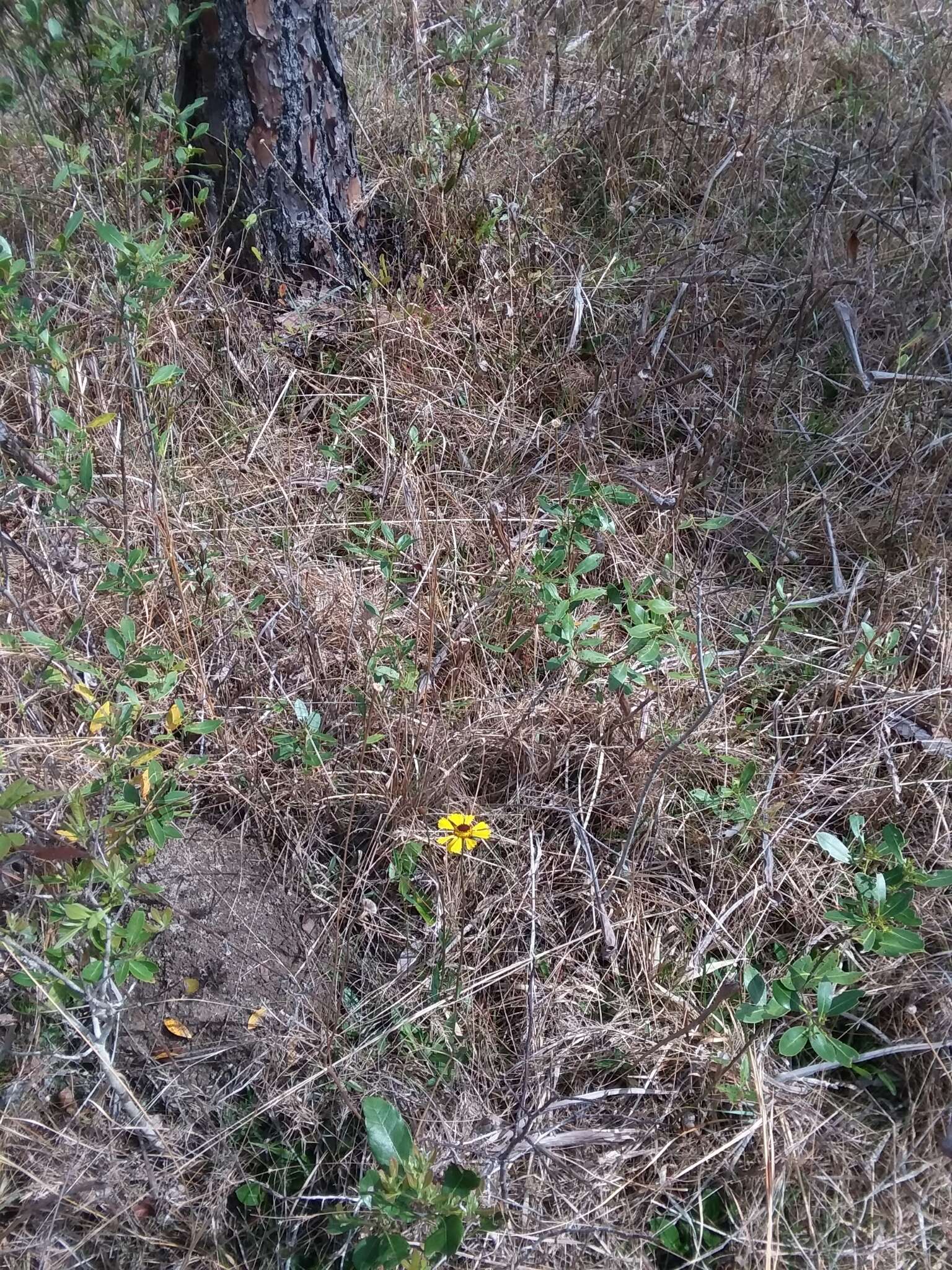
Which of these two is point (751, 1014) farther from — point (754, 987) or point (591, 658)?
point (591, 658)

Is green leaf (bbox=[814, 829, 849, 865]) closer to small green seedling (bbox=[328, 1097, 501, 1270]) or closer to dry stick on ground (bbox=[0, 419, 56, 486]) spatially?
small green seedling (bbox=[328, 1097, 501, 1270])

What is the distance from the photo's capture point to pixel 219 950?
1682 mm

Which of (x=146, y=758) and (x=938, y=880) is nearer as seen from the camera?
(x=938, y=880)

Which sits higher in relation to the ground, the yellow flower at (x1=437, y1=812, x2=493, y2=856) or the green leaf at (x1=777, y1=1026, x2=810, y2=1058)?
the yellow flower at (x1=437, y1=812, x2=493, y2=856)

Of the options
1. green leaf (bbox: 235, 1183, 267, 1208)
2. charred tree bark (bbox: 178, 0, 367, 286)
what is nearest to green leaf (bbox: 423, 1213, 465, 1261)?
green leaf (bbox: 235, 1183, 267, 1208)

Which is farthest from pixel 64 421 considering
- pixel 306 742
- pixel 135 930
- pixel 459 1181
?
pixel 459 1181

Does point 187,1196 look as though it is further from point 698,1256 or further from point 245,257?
point 245,257

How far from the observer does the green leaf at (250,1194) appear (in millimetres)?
1463

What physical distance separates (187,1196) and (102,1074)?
246 millimetres

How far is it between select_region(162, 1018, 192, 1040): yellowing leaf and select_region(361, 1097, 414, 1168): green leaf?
20.5 inches

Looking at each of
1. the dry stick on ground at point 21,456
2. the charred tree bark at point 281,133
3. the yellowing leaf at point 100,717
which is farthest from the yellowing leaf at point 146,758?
the charred tree bark at point 281,133

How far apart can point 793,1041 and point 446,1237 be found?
2.14ft

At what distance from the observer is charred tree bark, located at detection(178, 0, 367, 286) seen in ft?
7.79

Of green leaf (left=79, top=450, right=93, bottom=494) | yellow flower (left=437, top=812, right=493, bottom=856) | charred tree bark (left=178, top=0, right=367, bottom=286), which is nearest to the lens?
yellow flower (left=437, top=812, right=493, bottom=856)
